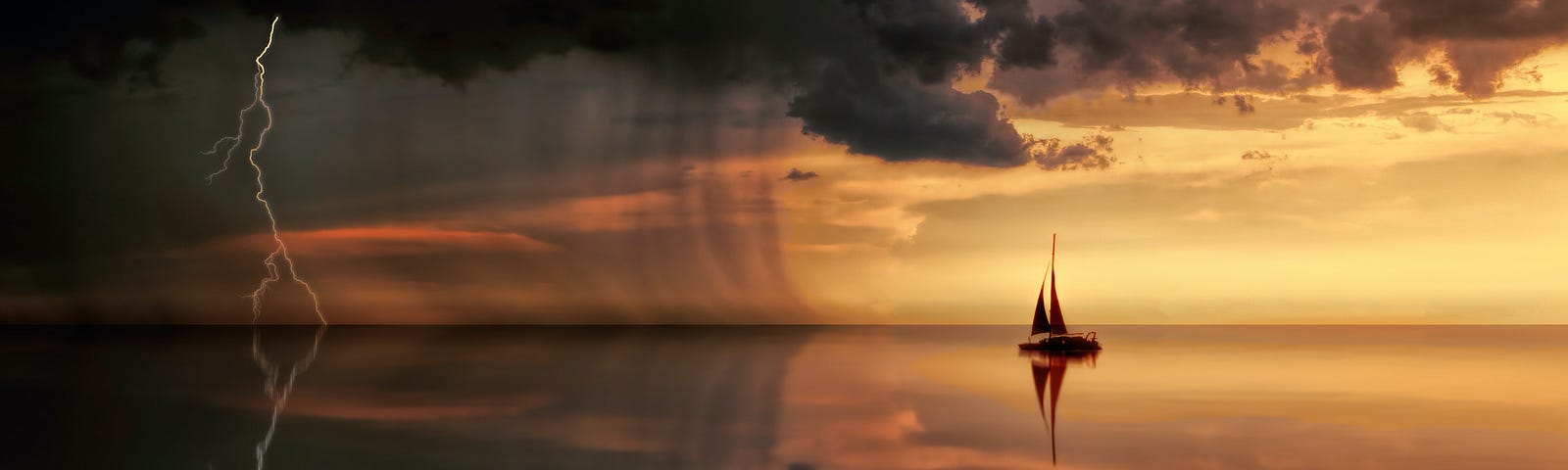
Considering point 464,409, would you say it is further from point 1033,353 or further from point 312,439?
point 1033,353

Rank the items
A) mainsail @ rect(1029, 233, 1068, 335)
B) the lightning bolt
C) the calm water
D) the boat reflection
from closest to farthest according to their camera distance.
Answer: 1. the calm water
2. the lightning bolt
3. the boat reflection
4. mainsail @ rect(1029, 233, 1068, 335)

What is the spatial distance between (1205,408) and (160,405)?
142ft

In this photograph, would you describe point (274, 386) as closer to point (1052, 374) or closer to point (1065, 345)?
point (1052, 374)

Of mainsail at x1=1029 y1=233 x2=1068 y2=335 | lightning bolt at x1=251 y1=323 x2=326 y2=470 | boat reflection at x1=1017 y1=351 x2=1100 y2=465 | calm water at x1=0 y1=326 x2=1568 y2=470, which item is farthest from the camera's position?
mainsail at x1=1029 y1=233 x2=1068 y2=335

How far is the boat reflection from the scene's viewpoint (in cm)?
4315

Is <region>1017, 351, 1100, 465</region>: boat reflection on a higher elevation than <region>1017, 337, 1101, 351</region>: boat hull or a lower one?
lower

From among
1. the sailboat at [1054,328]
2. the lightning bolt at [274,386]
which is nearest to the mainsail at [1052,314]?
the sailboat at [1054,328]

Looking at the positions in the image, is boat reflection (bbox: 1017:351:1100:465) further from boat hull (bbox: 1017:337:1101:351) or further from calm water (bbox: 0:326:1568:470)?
boat hull (bbox: 1017:337:1101:351)

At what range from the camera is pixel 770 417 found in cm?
4447

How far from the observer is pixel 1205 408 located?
161ft

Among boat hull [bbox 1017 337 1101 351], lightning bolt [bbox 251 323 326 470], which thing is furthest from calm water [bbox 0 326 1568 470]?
boat hull [bbox 1017 337 1101 351]

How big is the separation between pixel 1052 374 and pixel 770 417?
111 feet

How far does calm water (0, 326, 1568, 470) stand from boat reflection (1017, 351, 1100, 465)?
0.95 ft

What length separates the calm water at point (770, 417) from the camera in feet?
108
